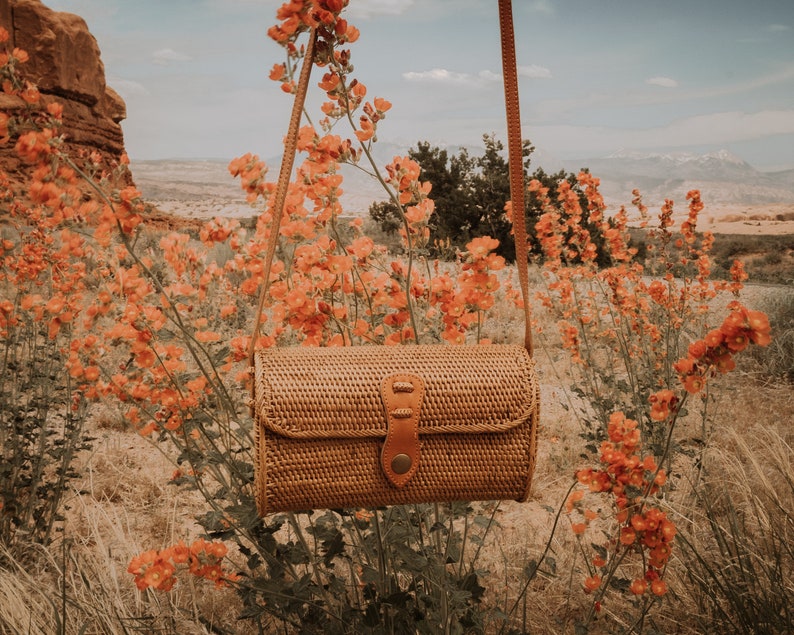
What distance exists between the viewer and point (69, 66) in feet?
90.8

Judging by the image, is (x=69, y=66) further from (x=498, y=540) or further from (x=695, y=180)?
(x=695, y=180)

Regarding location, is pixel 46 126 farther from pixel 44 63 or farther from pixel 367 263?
pixel 44 63

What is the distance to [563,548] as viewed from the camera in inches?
108

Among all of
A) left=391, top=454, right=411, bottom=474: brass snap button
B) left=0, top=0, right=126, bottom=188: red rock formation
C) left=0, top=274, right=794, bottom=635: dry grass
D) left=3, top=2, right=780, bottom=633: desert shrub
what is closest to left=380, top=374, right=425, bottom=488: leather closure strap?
left=391, top=454, right=411, bottom=474: brass snap button

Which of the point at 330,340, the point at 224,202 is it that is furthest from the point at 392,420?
the point at 224,202

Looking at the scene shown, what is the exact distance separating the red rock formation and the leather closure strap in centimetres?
2769

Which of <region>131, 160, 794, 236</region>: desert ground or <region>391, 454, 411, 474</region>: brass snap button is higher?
<region>131, 160, 794, 236</region>: desert ground

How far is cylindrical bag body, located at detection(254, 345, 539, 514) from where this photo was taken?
1.29 metres

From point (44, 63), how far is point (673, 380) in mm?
30206

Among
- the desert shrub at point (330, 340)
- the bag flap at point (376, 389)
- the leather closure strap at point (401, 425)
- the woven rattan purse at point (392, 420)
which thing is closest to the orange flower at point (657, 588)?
the desert shrub at point (330, 340)

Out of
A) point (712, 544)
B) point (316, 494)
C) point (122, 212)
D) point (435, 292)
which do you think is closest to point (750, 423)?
point (712, 544)

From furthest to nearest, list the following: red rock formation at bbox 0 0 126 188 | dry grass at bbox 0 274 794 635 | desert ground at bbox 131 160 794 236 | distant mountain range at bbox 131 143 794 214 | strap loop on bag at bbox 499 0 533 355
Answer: distant mountain range at bbox 131 143 794 214 < red rock formation at bbox 0 0 126 188 < desert ground at bbox 131 160 794 236 < dry grass at bbox 0 274 794 635 < strap loop on bag at bbox 499 0 533 355

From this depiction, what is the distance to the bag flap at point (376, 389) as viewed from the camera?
1.28m

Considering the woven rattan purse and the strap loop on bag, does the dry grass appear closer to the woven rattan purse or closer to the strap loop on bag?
the woven rattan purse
